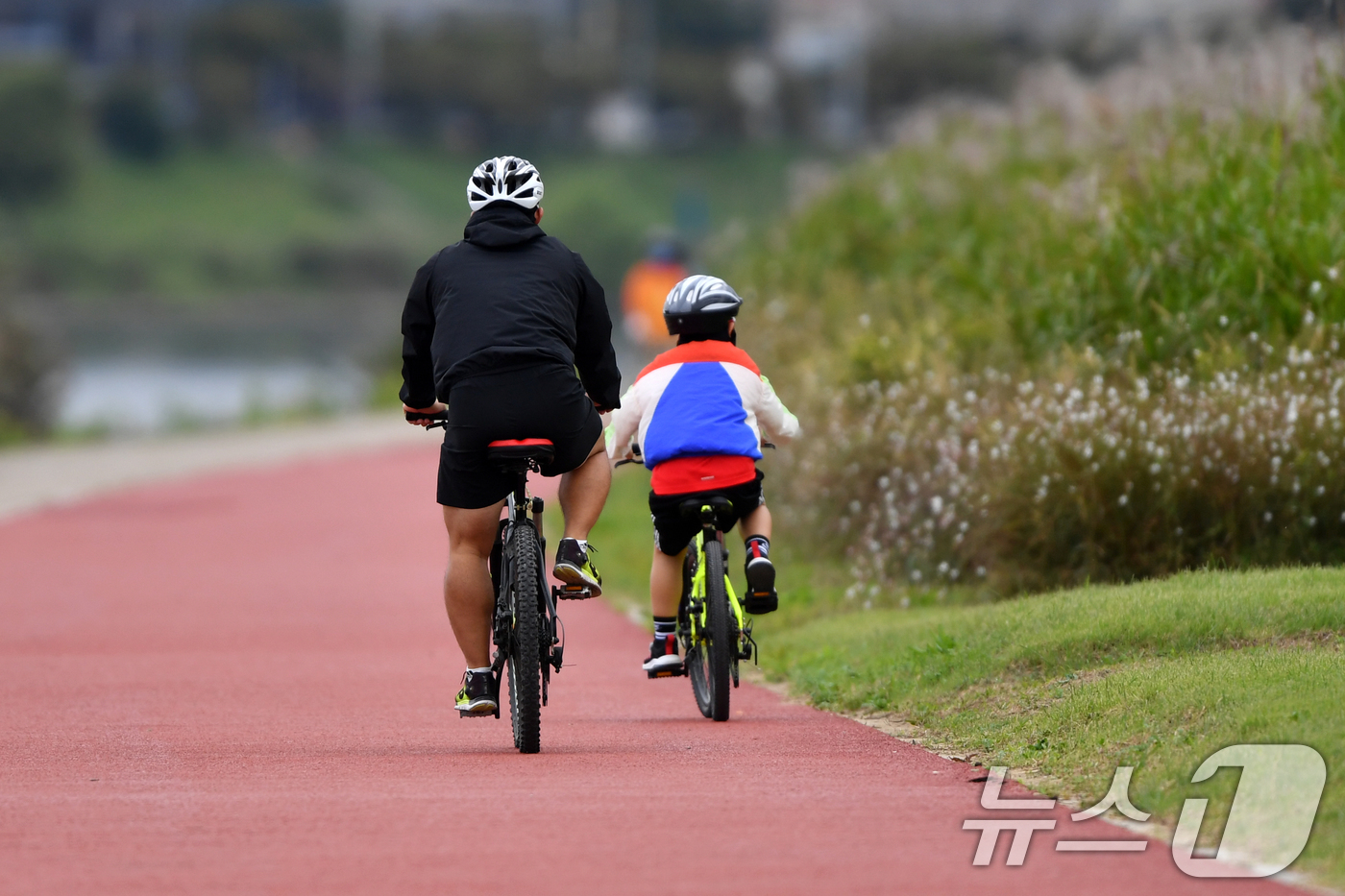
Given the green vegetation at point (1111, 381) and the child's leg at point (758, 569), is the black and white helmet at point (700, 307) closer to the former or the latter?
the child's leg at point (758, 569)

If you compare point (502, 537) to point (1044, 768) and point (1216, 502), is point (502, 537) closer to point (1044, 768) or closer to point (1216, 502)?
point (1044, 768)

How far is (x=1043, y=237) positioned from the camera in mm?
16328

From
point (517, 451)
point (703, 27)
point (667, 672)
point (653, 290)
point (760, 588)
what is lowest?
point (667, 672)

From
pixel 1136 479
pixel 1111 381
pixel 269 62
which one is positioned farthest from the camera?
pixel 269 62

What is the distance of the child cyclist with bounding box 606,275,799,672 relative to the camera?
9352 mm

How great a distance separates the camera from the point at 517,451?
327 inches

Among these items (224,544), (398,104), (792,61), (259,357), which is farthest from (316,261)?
(224,544)

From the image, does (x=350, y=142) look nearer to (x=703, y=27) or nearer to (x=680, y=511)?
(x=703, y=27)

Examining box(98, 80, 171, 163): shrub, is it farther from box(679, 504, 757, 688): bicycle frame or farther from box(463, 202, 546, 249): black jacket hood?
box(463, 202, 546, 249): black jacket hood

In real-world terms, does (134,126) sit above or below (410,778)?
above

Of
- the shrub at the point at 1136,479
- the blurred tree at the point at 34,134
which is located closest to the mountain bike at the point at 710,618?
the shrub at the point at 1136,479

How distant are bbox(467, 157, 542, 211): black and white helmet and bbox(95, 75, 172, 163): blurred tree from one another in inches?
3248

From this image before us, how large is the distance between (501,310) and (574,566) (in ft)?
3.23

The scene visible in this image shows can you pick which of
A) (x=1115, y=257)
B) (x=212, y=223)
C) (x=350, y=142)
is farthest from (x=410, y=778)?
(x=350, y=142)
